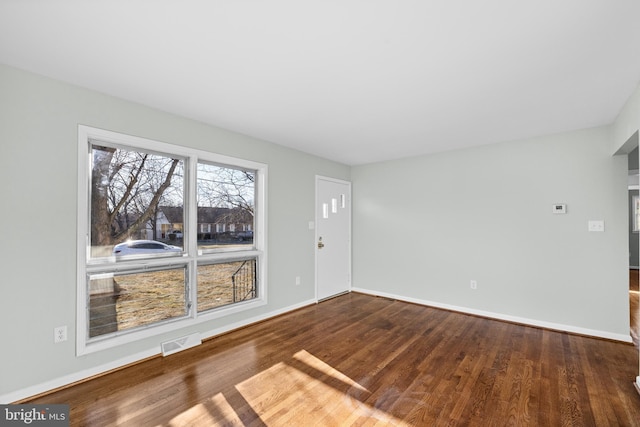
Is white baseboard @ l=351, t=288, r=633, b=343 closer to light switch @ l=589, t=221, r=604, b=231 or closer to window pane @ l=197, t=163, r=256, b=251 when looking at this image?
light switch @ l=589, t=221, r=604, b=231

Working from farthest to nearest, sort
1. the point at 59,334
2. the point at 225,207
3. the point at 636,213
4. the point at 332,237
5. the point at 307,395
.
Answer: the point at 636,213
the point at 332,237
the point at 225,207
the point at 59,334
the point at 307,395

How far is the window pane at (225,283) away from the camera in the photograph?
10.7 feet

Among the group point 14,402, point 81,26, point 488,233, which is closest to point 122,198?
point 81,26

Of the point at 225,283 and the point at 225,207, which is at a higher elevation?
the point at 225,207

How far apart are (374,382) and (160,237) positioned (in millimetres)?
2452

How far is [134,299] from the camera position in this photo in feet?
8.95

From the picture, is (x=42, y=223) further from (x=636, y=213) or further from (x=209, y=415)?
(x=636, y=213)

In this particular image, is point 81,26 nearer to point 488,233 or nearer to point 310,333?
point 310,333

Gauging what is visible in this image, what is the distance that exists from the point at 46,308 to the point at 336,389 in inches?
91.5

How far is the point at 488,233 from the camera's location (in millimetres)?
3904

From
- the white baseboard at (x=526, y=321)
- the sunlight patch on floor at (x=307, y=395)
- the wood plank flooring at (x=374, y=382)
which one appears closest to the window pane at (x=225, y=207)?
the wood plank flooring at (x=374, y=382)

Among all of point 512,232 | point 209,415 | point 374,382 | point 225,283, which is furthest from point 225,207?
point 512,232

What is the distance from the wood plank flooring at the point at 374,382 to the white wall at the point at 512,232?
494mm

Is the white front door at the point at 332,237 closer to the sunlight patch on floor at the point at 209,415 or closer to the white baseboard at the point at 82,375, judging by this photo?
the white baseboard at the point at 82,375
